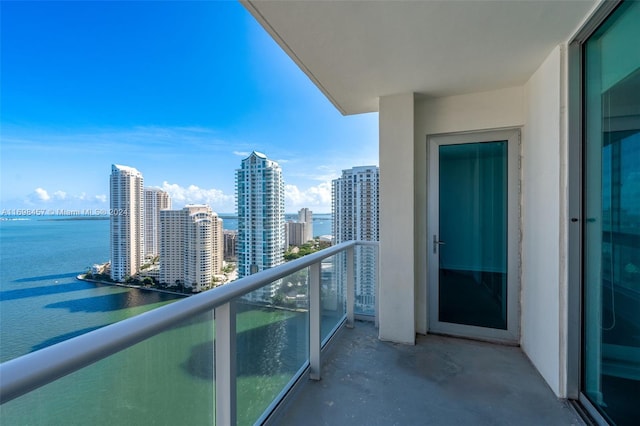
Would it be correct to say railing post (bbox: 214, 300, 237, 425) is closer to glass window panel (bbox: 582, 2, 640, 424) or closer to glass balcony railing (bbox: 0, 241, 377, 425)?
glass balcony railing (bbox: 0, 241, 377, 425)

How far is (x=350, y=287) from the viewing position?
338 cm

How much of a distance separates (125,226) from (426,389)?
17.2ft

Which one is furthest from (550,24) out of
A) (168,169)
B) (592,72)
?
(168,169)

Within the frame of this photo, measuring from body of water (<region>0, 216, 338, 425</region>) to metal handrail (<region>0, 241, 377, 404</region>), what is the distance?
0.10 metres

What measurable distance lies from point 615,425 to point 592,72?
86.2 inches

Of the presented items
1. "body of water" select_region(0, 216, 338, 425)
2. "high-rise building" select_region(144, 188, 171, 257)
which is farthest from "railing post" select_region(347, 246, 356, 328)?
"high-rise building" select_region(144, 188, 171, 257)

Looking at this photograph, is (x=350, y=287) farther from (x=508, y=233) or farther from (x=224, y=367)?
(x=224, y=367)

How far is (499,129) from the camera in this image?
113 inches

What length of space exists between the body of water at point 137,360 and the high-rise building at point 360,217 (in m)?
0.88

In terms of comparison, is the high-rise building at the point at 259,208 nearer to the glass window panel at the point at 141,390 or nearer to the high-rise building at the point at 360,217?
the high-rise building at the point at 360,217

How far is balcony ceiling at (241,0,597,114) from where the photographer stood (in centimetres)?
164

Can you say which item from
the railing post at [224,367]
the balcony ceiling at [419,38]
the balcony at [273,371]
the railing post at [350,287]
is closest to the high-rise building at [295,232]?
the railing post at [350,287]

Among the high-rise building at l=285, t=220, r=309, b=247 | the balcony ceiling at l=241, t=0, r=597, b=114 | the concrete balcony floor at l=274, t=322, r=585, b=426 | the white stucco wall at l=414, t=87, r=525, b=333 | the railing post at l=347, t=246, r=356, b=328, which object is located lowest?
the concrete balcony floor at l=274, t=322, r=585, b=426

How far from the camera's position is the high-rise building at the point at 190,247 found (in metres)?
3.84
